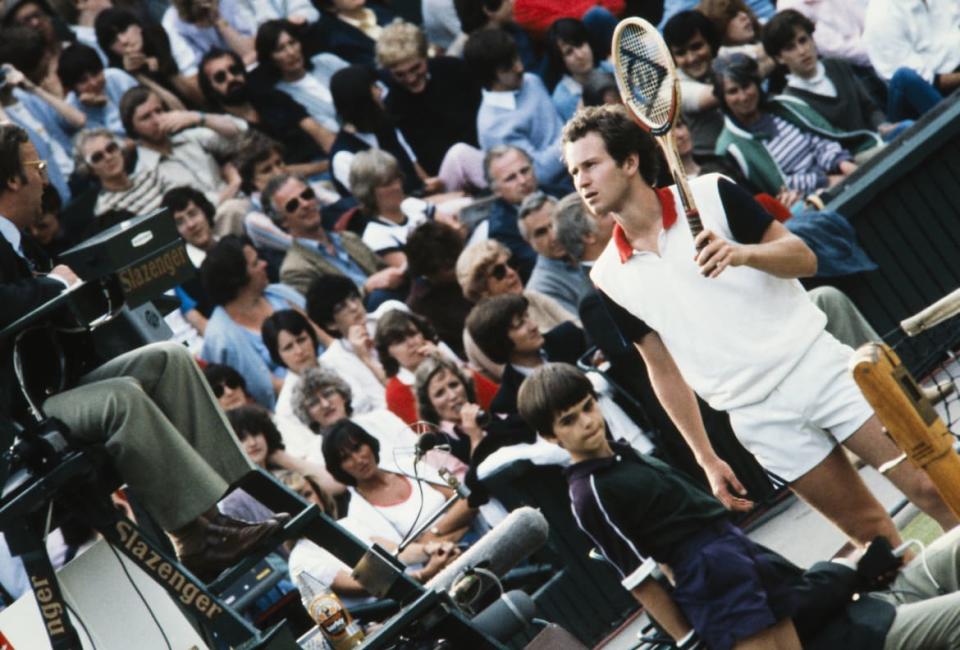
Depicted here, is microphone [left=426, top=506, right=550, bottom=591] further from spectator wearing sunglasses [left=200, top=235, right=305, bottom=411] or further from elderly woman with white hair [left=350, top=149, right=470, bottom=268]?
elderly woman with white hair [left=350, top=149, right=470, bottom=268]

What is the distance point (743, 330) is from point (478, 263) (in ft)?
13.7

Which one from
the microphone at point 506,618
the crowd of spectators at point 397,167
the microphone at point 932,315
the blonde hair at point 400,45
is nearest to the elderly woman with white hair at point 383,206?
the crowd of spectators at point 397,167

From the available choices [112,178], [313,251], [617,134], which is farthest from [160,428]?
[112,178]

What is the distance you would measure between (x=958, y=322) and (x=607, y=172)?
2.24m

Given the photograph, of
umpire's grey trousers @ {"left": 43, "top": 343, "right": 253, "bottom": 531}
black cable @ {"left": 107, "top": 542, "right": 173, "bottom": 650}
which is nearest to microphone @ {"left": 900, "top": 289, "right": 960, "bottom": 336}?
umpire's grey trousers @ {"left": 43, "top": 343, "right": 253, "bottom": 531}

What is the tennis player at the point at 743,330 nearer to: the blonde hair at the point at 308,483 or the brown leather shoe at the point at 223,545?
the brown leather shoe at the point at 223,545

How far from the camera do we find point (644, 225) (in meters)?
5.99

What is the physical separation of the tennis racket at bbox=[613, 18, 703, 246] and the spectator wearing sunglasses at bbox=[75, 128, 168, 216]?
18.5ft

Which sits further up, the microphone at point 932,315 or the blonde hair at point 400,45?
the blonde hair at point 400,45

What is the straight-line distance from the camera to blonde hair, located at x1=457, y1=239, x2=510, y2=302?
9.92 meters

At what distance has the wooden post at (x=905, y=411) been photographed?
14.3ft

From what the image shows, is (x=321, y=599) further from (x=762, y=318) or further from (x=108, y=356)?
(x=762, y=318)

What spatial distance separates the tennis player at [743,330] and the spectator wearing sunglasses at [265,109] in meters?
6.21

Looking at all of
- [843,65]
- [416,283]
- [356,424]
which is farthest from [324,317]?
[843,65]
